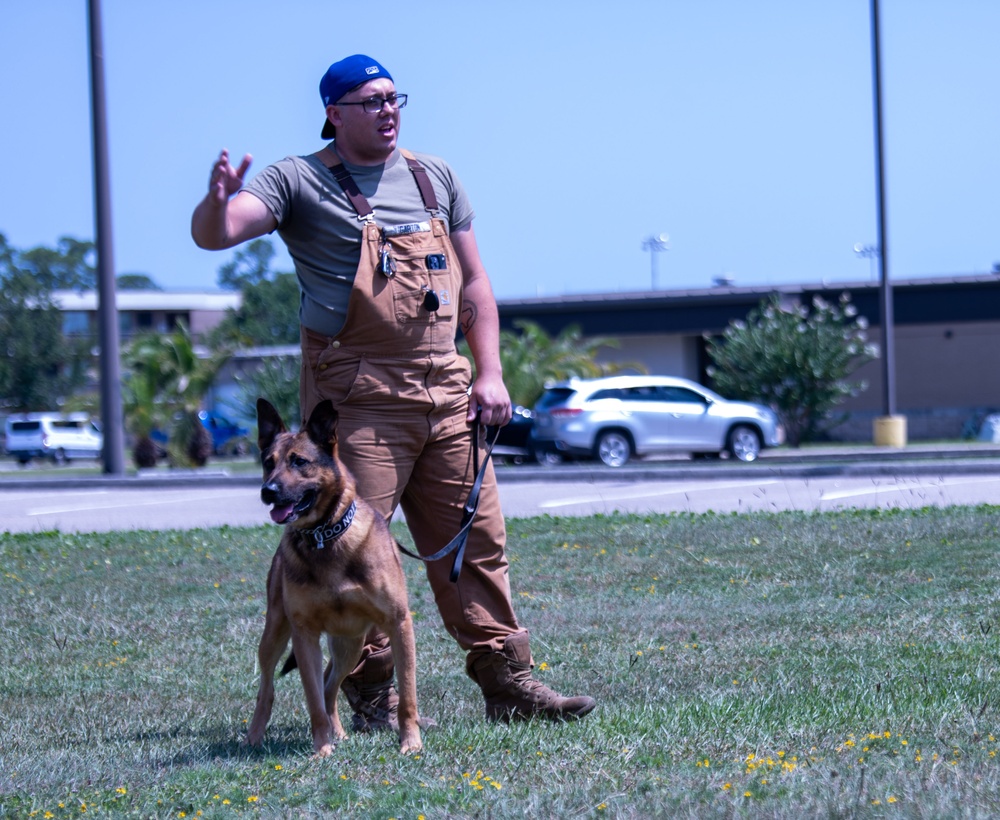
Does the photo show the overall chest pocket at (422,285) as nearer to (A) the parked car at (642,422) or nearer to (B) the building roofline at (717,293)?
(A) the parked car at (642,422)

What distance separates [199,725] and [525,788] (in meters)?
1.91

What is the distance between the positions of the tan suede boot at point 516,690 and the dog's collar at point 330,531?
2.80 ft

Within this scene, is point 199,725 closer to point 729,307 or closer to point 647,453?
point 647,453

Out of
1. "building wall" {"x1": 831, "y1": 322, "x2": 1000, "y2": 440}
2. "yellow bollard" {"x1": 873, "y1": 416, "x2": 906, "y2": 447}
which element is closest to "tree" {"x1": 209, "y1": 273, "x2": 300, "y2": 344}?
"building wall" {"x1": 831, "y1": 322, "x2": 1000, "y2": 440}

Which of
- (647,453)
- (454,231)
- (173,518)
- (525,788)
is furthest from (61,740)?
(647,453)

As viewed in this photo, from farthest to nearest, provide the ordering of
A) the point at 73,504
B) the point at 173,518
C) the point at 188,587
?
the point at 73,504, the point at 173,518, the point at 188,587

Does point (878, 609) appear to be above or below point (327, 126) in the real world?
below

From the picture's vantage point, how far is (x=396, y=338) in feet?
15.3

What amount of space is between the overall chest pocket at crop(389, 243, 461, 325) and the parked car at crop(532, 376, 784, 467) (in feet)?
63.6

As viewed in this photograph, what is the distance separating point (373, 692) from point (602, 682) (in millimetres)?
1138

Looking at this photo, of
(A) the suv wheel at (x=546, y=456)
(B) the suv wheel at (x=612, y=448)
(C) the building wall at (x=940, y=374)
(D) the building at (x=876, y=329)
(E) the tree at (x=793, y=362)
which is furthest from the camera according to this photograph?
(C) the building wall at (x=940, y=374)

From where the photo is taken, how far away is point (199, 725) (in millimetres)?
5223

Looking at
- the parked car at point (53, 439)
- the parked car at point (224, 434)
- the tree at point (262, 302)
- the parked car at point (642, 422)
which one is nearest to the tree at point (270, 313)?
the tree at point (262, 302)

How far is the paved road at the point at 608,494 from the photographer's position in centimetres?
1320
